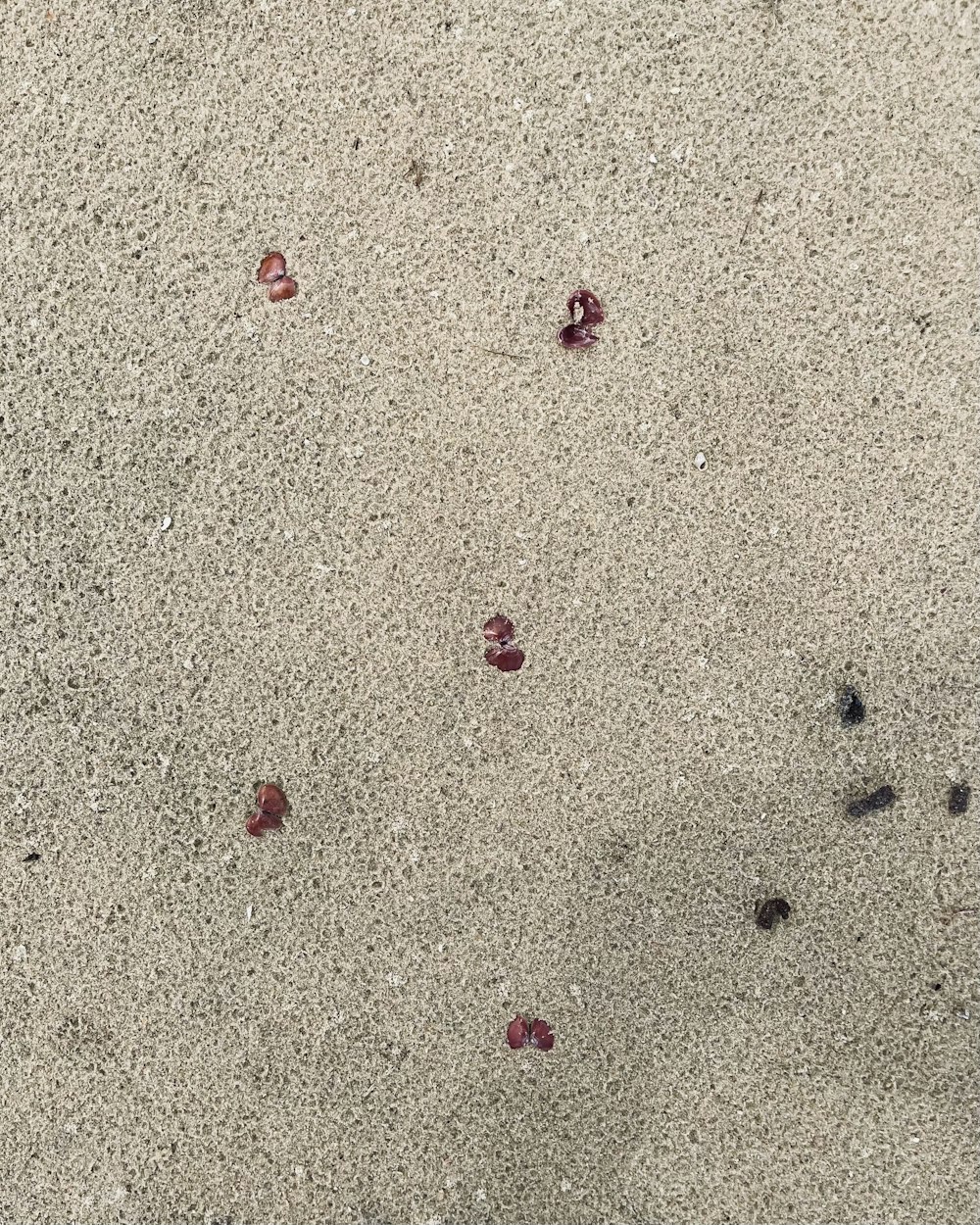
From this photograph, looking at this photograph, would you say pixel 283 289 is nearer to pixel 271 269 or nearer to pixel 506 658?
pixel 271 269

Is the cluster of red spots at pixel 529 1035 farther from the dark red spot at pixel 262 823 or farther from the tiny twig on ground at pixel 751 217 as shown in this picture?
the tiny twig on ground at pixel 751 217

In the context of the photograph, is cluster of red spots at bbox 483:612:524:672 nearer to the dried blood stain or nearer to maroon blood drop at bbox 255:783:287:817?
maroon blood drop at bbox 255:783:287:817

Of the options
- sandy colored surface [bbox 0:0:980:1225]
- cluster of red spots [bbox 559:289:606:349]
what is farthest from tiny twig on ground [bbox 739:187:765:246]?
cluster of red spots [bbox 559:289:606:349]

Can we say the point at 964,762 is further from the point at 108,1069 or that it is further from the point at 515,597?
the point at 108,1069

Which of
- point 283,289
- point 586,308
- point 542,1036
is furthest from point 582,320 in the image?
point 542,1036

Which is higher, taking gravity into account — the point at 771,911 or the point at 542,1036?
the point at 771,911
